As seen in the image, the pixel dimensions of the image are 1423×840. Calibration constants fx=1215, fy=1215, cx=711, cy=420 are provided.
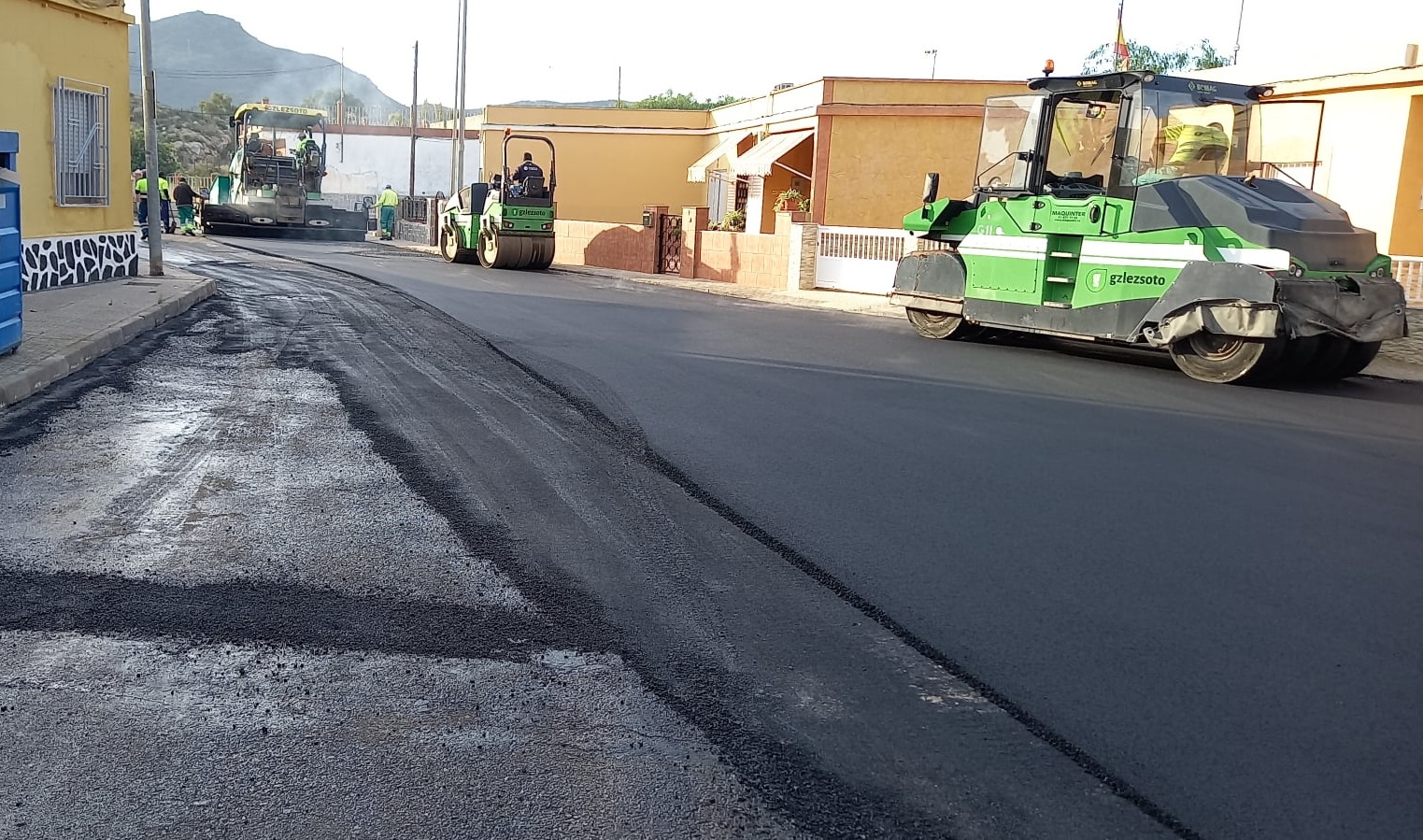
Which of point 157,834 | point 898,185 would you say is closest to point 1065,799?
point 157,834

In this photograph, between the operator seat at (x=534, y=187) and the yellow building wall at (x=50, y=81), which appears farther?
the operator seat at (x=534, y=187)

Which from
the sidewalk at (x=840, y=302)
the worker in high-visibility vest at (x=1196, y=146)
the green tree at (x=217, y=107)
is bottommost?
the sidewalk at (x=840, y=302)

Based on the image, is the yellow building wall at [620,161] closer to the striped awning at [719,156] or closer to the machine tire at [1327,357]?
the striped awning at [719,156]

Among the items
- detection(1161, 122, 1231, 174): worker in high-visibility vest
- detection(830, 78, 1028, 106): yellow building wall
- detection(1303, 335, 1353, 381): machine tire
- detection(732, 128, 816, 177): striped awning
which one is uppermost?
detection(830, 78, 1028, 106): yellow building wall

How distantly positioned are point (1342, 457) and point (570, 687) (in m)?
6.32

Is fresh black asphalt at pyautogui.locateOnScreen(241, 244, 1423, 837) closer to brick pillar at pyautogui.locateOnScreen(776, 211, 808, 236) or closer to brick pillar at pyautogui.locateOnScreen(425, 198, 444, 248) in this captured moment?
brick pillar at pyautogui.locateOnScreen(776, 211, 808, 236)

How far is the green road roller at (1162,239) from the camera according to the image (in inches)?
436

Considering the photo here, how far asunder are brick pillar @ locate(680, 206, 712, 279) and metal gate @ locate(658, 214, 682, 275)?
281 millimetres

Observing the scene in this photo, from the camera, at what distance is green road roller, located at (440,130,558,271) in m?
24.9

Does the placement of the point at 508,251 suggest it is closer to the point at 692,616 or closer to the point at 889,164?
the point at 889,164

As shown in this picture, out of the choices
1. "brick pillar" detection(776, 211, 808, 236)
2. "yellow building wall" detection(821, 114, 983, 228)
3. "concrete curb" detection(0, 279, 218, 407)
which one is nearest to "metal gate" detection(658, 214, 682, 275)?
"yellow building wall" detection(821, 114, 983, 228)

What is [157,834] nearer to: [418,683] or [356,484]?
[418,683]

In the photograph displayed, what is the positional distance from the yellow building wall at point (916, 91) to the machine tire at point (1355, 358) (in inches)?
528

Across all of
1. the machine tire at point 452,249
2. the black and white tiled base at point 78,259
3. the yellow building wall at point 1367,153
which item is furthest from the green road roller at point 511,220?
the yellow building wall at point 1367,153
